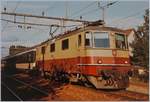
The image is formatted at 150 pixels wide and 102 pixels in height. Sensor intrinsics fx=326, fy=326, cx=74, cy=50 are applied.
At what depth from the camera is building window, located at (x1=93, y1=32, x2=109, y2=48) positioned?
16359 millimetres

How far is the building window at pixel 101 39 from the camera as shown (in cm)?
1636

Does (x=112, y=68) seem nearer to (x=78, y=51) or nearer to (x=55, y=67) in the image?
(x=78, y=51)

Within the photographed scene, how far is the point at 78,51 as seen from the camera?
16984mm

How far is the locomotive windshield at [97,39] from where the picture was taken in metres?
16.3

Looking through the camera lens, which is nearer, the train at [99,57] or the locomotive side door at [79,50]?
the train at [99,57]

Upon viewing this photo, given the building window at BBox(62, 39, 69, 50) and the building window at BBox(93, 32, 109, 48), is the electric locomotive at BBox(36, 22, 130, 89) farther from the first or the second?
the building window at BBox(62, 39, 69, 50)

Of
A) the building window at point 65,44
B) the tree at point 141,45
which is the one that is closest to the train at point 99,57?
the building window at point 65,44

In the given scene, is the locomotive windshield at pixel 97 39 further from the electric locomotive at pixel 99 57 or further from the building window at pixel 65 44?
the building window at pixel 65 44

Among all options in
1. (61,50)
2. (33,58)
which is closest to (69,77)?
(61,50)

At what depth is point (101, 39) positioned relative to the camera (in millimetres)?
16547

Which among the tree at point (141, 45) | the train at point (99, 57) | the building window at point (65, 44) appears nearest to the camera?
the train at point (99, 57)

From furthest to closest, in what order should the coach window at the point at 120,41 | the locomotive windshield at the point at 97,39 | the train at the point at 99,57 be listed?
the coach window at the point at 120,41 < the locomotive windshield at the point at 97,39 < the train at the point at 99,57

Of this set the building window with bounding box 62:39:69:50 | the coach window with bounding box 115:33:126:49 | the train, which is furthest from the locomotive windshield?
the building window with bounding box 62:39:69:50

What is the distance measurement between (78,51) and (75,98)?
139 inches
